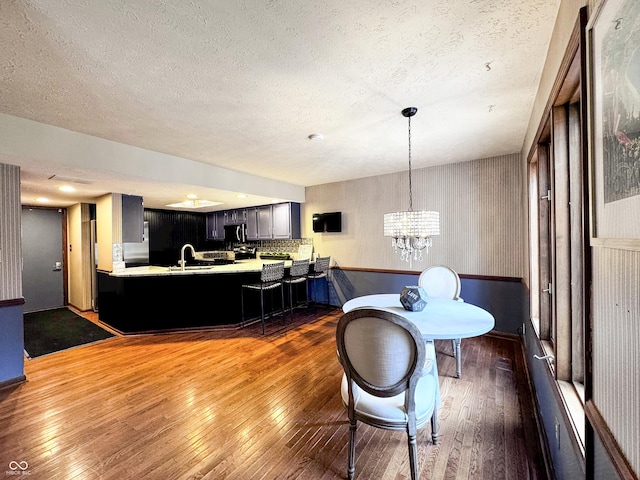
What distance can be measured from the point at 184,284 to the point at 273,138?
2548 millimetres

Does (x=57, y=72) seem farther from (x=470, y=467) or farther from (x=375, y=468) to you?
(x=470, y=467)

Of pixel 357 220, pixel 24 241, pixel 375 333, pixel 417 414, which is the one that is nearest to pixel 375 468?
pixel 417 414

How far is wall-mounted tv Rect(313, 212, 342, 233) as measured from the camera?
518cm

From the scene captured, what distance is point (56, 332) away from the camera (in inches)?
161

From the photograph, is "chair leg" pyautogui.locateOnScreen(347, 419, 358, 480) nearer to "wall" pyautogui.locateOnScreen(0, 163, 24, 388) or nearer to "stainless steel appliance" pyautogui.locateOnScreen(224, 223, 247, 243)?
"wall" pyautogui.locateOnScreen(0, 163, 24, 388)

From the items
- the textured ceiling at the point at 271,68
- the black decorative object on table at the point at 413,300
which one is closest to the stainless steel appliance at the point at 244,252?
the textured ceiling at the point at 271,68

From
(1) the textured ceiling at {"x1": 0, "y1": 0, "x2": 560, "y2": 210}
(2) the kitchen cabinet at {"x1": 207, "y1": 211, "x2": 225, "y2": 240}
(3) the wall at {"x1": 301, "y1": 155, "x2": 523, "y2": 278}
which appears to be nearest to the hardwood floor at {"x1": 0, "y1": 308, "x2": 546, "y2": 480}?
→ (3) the wall at {"x1": 301, "y1": 155, "x2": 523, "y2": 278}

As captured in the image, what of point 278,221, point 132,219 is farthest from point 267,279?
point 132,219

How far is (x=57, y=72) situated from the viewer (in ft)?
5.69

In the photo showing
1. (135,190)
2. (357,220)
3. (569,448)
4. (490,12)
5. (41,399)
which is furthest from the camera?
(357,220)

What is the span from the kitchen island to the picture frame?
3950 millimetres

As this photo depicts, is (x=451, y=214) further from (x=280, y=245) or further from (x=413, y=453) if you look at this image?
(x=280, y=245)

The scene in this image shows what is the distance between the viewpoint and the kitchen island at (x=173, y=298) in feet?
12.9

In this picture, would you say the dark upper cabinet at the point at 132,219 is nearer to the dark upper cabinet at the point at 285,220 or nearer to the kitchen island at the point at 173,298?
the kitchen island at the point at 173,298
